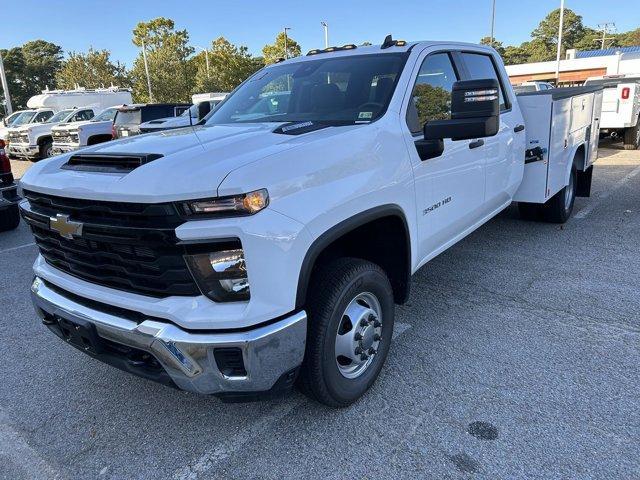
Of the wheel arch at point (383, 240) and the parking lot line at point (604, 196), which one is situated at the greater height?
the wheel arch at point (383, 240)

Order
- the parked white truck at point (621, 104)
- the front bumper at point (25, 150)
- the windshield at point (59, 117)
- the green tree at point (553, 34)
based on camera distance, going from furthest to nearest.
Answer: the green tree at point (553, 34) → the windshield at point (59, 117) → the front bumper at point (25, 150) → the parked white truck at point (621, 104)

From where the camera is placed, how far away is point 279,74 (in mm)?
4102

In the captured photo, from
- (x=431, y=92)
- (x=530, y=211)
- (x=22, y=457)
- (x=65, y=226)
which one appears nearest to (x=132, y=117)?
(x=530, y=211)

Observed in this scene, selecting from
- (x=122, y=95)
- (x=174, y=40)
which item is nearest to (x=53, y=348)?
(x=122, y=95)

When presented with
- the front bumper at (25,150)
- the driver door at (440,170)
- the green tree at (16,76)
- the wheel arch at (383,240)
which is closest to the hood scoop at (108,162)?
the wheel arch at (383,240)

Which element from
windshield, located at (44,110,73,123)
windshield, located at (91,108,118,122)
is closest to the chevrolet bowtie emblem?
windshield, located at (91,108,118,122)

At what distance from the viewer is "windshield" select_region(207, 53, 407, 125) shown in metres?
3.26

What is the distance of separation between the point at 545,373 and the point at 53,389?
305cm

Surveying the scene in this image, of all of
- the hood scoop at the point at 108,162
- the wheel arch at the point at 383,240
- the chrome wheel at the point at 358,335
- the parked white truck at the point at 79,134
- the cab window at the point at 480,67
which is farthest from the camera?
the parked white truck at the point at 79,134

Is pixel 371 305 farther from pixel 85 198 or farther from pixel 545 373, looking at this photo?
pixel 85 198

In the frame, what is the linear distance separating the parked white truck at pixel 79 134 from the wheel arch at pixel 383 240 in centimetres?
1329

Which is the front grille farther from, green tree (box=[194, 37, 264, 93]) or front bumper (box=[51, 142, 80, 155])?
green tree (box=[194, 37, 264, 93])

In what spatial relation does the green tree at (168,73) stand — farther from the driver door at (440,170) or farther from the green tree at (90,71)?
the driver door at (440,170)

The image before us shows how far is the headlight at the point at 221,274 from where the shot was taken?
84.4 inches
